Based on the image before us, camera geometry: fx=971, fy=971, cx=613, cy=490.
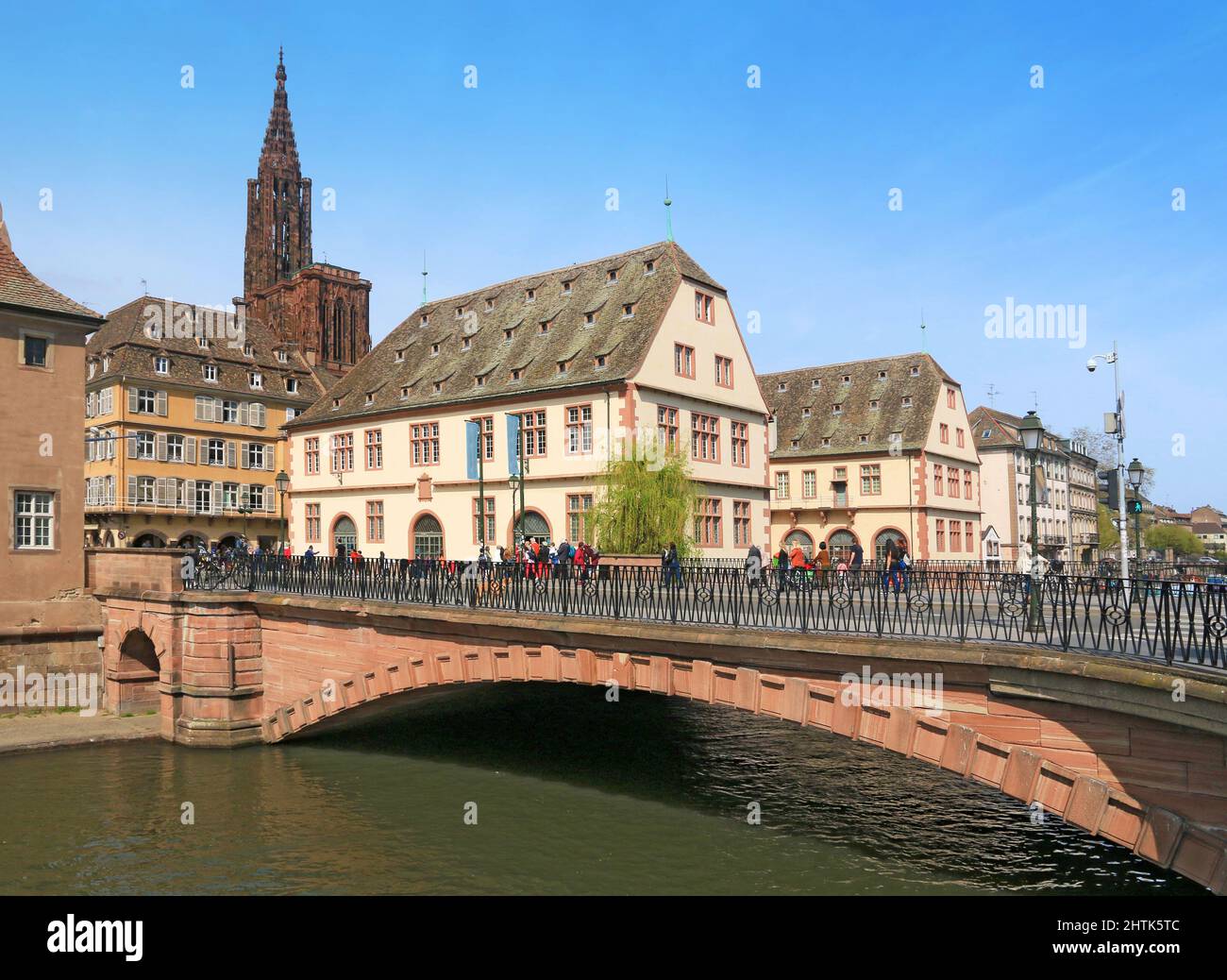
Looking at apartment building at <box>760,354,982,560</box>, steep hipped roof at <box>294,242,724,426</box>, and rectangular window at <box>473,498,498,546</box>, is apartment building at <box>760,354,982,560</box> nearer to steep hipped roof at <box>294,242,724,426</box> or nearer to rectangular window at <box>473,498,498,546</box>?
steep hipped roof at <box>294,242,724,426</box>

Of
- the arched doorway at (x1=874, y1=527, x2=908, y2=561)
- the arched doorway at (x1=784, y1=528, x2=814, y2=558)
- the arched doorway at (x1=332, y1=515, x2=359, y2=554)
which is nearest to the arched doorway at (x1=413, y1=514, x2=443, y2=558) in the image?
the arched doorway at (x1=332, y1=515, x2=359, y2=554)

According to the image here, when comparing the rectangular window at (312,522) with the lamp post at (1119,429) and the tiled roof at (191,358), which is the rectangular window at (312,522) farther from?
the lamp post at (1119,429)

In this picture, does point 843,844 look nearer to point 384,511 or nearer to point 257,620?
point 257,620

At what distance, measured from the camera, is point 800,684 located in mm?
13148

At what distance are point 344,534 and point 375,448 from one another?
14.4 ft

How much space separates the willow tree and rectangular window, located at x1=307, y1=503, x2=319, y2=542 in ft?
60.2

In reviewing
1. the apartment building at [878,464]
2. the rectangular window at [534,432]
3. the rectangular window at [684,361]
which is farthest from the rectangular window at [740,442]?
the apartment building at [878,464]

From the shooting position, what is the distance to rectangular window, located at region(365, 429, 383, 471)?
43.1 meters

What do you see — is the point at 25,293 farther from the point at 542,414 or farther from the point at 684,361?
the point at 684,361
